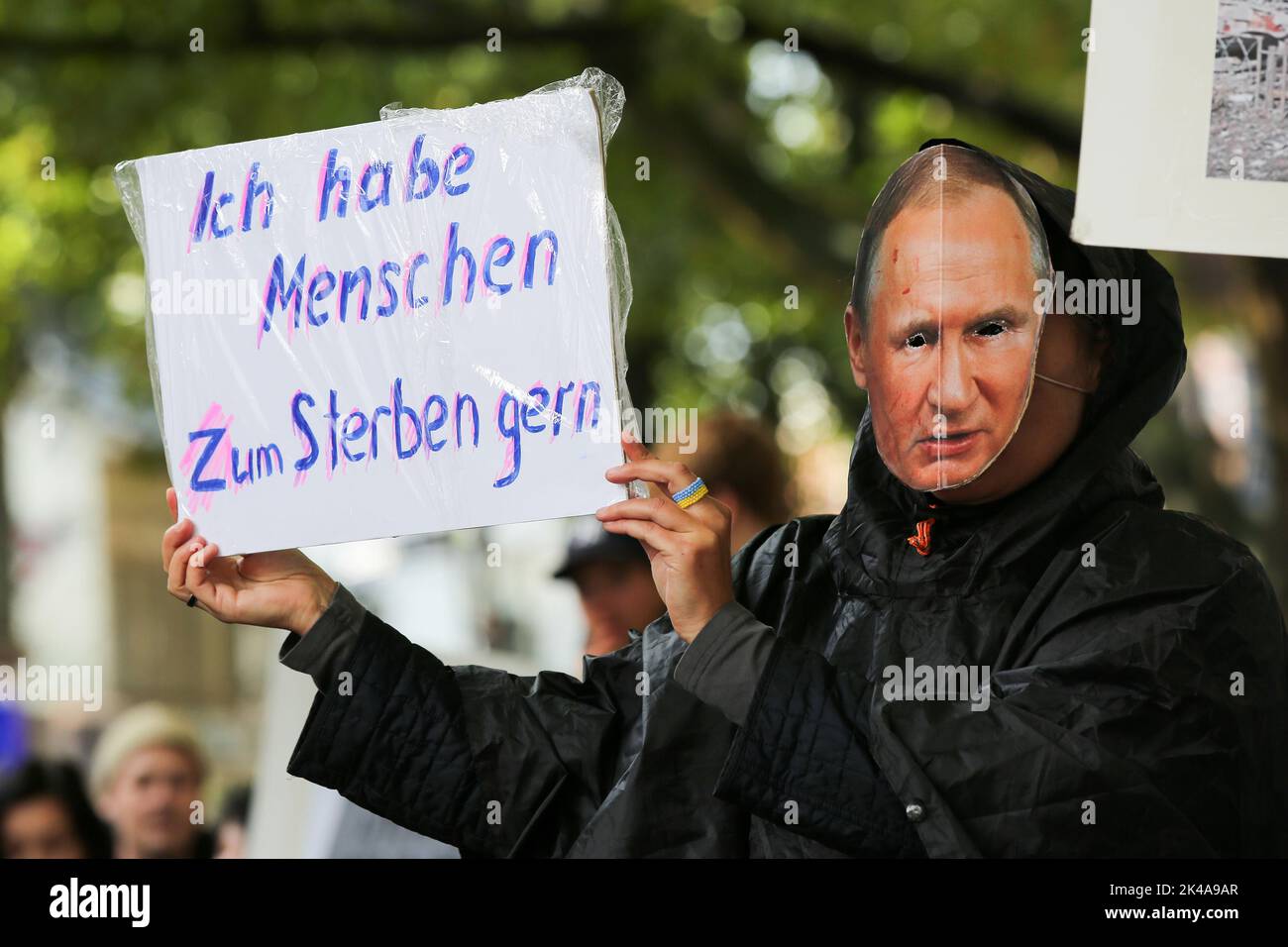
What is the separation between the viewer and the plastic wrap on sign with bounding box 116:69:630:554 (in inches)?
88.4

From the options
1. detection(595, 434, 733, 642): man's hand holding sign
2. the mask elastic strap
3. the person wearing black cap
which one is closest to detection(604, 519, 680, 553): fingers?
detection(595, 434, 733, 642): man's hand holding sign

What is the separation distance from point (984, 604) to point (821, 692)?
29cm

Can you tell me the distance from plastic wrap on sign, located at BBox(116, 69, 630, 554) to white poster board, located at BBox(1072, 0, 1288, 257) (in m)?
0.72

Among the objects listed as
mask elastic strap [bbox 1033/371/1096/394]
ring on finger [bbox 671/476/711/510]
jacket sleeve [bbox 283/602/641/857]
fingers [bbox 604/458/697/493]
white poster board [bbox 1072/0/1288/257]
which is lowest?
jacket sleeve [bbox 283/602/641/857]

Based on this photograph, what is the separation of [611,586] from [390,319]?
1.89 meters

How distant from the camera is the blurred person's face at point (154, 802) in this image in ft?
15.4

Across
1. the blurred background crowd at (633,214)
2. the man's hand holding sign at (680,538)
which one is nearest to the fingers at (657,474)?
the man's hand holding sign at (680,538)

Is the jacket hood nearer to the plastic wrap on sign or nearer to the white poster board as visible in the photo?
the white poster board

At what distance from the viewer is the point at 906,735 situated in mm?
1938

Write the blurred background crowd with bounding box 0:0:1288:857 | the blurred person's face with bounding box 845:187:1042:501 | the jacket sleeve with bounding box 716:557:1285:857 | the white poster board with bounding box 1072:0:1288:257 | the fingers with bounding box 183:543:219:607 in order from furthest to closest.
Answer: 1. the blurred background crowd with bounding box 0:0:1288:857
2. the fingers with bounding box 183:543:219:607
3. the white poster board with bounding box 1072:0:1288:257
4. the blurred person's face with bounding box 845:187:1042:501
5. the jacket sleeve with bounding box 716:557:1285:857

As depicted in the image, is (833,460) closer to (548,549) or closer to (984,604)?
(548,549)

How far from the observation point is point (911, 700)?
1979 millimetres

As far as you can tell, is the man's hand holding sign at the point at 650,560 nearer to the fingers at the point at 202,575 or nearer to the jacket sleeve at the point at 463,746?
the fingers at the point at 202,575
